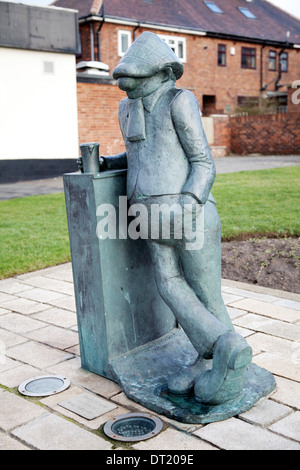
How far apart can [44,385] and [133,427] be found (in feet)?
2.39

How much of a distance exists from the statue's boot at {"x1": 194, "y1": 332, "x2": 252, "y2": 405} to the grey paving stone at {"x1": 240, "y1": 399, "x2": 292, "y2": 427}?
117 millimetres

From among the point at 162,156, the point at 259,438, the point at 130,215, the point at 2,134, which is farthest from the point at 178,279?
the point at 2,134

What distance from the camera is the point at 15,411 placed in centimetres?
282

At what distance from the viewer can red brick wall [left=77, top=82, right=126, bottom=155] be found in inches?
642

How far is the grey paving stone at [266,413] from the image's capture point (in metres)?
2.64

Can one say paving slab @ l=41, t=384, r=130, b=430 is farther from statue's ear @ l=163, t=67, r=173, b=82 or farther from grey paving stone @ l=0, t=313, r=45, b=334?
statue's ear @ l=163, t=67, r=173, b=82

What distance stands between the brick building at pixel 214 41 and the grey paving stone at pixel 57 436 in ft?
68.4

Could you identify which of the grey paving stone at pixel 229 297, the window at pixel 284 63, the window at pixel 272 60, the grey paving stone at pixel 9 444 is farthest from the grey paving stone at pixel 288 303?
the window at pixel 284 63

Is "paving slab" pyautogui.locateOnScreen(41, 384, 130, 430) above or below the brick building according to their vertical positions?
below

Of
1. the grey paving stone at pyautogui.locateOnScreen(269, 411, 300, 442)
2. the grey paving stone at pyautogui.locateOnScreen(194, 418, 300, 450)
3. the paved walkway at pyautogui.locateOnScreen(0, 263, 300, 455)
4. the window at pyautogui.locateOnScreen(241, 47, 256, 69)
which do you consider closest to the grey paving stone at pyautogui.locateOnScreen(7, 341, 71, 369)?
the paved walkway at pyautogui.locateOnScreen(0, 263, 300, 455)

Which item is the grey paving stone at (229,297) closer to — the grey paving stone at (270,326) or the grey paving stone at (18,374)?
the grey paving stone at (270,326)

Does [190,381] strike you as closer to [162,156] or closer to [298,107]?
[162,156]

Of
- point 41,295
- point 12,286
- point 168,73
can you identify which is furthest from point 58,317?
point 168,73

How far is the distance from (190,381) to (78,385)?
28.5 inches
